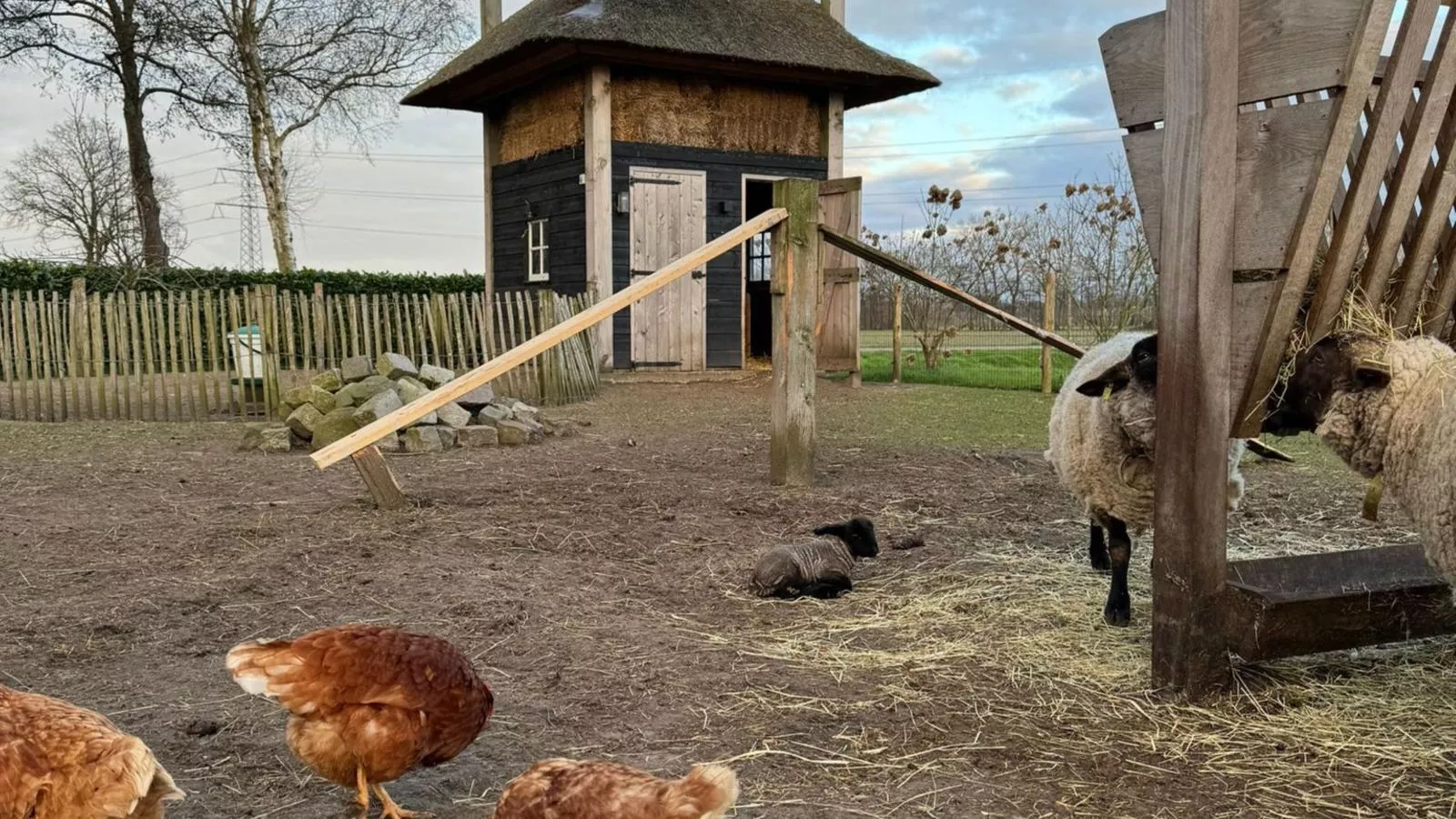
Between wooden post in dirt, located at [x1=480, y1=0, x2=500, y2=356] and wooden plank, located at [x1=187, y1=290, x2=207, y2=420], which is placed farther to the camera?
wooden post in dirt, located at [x1=480, y1=0, x2=500, y2=356]

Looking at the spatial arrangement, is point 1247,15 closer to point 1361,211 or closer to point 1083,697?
point 1361,211

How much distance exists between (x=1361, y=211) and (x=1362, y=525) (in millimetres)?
4172

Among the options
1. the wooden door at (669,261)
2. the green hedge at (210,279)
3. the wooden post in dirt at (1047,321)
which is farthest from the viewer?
the green hedge at (210,279)

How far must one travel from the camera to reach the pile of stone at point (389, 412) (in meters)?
9.88

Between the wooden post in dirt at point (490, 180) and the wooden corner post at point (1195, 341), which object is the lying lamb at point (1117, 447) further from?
the wooden post in dirt at point (490, 180)

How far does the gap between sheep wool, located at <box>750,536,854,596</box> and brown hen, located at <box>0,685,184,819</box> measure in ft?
10.6

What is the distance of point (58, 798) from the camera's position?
2186 millimetres

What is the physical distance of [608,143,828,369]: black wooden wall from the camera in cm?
1529

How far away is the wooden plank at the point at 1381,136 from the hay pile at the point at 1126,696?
59.9 inches

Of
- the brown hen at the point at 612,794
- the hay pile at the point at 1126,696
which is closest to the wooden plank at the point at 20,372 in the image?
the hay pile at the point at 1126,696

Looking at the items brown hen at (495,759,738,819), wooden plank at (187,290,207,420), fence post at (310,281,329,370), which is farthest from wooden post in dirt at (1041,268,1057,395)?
brown hen at (495,759,738,819)

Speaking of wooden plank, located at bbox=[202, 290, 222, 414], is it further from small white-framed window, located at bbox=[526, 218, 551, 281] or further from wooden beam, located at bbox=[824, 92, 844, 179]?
wooden beam, located at bbox=[824, 92, 844, 179]

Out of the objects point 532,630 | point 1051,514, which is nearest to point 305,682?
point 532,630

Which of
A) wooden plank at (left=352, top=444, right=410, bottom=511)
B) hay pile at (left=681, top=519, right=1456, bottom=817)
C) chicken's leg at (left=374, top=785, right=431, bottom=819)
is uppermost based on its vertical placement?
wooden plank at (left=352, top=444, right=410, bottom=511)
